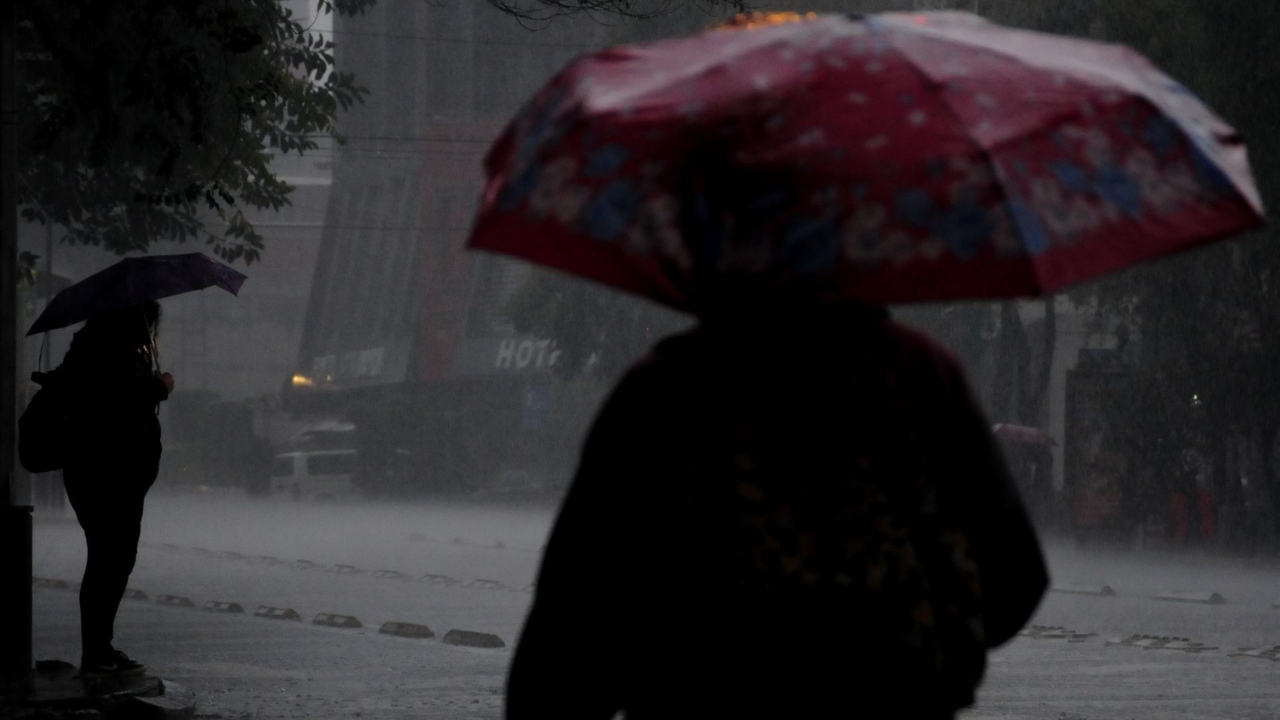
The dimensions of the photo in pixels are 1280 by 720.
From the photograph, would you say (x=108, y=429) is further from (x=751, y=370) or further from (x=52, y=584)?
(x=52, y=584)

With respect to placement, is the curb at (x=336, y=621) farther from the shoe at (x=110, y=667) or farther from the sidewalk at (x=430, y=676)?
the shoe at (x=110, y=667)

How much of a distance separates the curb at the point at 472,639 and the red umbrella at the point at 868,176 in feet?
31.1

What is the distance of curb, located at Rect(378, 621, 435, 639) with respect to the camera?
12.6 m

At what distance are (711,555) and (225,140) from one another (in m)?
13.0

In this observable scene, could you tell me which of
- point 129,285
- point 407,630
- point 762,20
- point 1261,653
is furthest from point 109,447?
point 1261,653

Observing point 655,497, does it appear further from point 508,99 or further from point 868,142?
point 508,99

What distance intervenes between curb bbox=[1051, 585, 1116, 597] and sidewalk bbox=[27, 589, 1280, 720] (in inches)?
238

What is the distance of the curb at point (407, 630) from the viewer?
41.2 ft

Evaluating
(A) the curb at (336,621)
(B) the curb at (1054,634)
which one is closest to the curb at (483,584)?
(A) the curb at (336,621)

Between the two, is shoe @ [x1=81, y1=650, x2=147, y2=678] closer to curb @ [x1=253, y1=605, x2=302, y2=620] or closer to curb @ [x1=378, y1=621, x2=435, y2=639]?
curb @ [x1=378, y1=621, x2=435, y2=639]

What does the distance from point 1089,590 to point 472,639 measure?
9.27 meters

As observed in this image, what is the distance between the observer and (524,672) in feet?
8.70

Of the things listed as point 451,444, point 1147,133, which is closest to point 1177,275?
point 1147,133

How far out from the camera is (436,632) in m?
13.0
